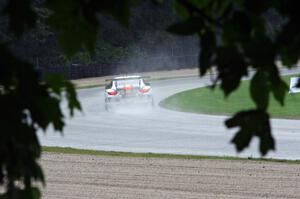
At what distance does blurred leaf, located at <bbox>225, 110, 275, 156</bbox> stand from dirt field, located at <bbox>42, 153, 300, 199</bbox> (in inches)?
513

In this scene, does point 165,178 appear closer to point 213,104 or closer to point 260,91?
point 260,91

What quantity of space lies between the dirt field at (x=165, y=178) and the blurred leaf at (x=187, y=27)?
43.1ft

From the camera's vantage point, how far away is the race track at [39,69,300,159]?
25.1m

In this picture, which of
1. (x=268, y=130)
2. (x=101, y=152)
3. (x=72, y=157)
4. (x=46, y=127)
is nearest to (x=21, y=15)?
(x=46, y=127)

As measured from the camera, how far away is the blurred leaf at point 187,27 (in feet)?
7.85

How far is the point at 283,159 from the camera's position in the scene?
2167cm

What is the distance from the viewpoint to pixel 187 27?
242 centimetres

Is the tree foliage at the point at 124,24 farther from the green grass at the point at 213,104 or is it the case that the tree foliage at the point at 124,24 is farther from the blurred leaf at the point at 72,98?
the green grass at the point at 213,104

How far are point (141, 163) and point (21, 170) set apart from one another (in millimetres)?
18722

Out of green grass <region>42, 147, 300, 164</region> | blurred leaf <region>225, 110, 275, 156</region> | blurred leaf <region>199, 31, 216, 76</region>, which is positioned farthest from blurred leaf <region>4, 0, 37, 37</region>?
green grass <region>42, 147, 300, 164</region>

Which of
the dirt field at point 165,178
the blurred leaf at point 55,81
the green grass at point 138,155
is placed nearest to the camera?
the blurred leaf at point 55,81

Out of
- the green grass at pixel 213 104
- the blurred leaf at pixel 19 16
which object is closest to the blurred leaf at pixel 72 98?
the blurred leaf at pixel 19 16

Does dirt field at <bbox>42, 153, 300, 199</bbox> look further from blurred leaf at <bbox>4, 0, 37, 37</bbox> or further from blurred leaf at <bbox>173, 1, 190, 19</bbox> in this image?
blurred leaf at <bbox>4, 0, 37, 37</bbox>

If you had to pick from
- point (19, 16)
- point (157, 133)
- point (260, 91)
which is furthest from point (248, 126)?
point (157, 133)
